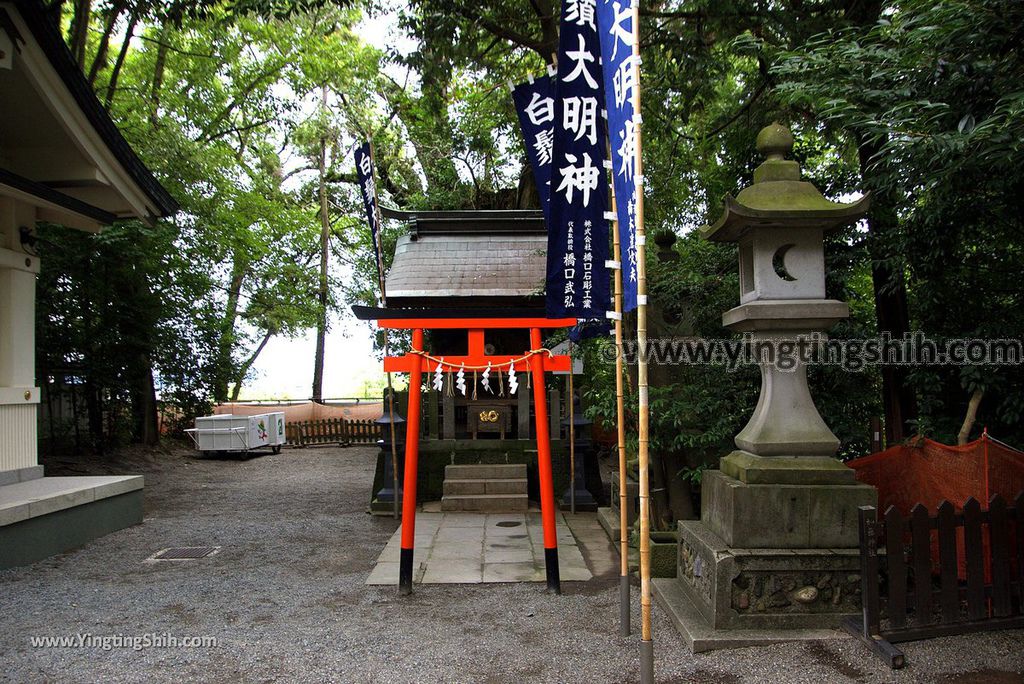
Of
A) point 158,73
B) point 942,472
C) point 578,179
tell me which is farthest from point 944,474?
point 158,73

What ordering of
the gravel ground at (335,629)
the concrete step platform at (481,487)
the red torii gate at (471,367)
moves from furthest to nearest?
the concrete step platform at (481,487) < the red torii gate at (471,367) < the gravel ground at (335,629)

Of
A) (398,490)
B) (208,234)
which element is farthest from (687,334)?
(208,234)

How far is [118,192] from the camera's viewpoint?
9.12 metres

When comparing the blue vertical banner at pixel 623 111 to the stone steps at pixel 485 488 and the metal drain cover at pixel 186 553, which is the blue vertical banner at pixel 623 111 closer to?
the metal drain cover at pixel 186 553

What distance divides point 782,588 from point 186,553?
20.9ft

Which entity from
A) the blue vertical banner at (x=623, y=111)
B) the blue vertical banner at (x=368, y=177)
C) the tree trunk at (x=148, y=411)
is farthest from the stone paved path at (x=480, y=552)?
the tree trunk at (x=148, y=411)

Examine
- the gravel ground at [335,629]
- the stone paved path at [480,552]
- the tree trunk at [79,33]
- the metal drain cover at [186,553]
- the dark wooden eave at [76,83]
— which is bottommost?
the stone paved path at [480,552]

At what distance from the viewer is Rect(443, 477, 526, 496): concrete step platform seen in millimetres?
10055

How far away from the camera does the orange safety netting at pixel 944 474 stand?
4.68 metres

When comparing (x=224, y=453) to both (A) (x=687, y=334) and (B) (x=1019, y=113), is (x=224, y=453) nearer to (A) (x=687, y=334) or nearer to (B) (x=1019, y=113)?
(A) (x=687, y=334)

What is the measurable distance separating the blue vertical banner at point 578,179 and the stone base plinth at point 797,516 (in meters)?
1.74

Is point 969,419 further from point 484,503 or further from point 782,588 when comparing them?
point 484,503

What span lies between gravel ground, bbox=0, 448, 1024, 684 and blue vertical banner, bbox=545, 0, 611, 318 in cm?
246

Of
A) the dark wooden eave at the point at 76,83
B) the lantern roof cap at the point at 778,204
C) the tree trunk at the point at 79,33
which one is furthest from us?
the tree trunk at the point at 79,33
